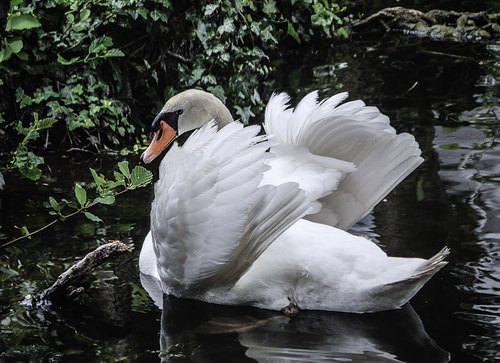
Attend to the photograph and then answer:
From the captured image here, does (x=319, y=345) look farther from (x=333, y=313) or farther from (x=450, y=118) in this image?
(x=450, y=118)

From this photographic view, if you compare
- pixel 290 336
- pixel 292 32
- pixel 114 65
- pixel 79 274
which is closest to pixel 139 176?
pixel 79 274

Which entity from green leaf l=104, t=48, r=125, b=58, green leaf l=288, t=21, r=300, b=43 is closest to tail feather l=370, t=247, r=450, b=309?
green leaf l=104, t=48, r=125, b=58

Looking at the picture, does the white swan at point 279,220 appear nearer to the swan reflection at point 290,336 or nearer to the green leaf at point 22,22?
the swan reflection at point 290,336

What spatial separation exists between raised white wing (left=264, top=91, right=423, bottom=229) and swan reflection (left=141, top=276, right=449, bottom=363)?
71 centimetres

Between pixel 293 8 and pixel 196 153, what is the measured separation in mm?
5749

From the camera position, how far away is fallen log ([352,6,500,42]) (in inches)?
417

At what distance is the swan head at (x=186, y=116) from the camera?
5785 mm

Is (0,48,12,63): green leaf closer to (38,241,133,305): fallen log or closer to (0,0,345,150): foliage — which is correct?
(0,0,345,150): foliage

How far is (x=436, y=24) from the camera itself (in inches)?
432

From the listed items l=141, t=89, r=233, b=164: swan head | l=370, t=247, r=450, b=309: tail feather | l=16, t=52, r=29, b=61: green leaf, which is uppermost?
l=16, t=52, r=29, b=61: green leaf

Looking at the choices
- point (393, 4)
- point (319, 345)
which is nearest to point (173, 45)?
point (319, 345)

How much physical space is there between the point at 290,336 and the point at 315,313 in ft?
0.89

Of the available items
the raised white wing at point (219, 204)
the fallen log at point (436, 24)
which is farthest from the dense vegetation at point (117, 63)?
the fallen log at point (436, 24)

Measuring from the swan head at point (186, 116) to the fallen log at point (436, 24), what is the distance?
5453 millimetres
